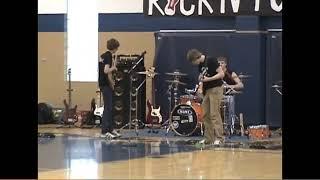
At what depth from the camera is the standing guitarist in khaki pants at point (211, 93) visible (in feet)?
36.0

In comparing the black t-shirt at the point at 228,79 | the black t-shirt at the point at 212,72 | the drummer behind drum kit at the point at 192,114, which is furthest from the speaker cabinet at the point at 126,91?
the black t-shirt at the point at 212,72

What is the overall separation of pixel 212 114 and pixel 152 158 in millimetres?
1851

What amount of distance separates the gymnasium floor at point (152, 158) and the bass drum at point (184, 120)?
6.3 inches

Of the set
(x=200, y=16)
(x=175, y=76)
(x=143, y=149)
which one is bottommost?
(x=143, y=149)

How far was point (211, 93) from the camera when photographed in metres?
11.1

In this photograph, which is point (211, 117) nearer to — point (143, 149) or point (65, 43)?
point (143, 149)

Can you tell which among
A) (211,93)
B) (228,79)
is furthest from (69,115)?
(211,93)

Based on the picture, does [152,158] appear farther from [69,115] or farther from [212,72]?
[69,115]

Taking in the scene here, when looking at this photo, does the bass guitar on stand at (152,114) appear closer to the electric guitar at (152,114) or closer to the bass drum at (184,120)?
the electric guitar at (152,114)

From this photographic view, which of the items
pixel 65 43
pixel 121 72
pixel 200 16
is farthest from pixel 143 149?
pixel 65 43

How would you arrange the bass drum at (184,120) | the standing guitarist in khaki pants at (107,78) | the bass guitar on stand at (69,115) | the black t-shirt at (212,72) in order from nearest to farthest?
1. the black t-shirt at (212,72)
2. the standing guitarist in khaki pants at (107,78)
3. the bass drum at (184,120)
4. the bass guitar on stand at (69,115)
